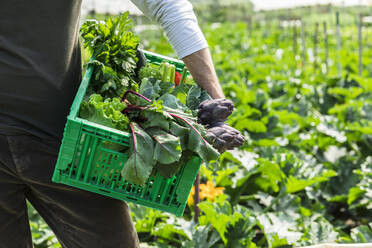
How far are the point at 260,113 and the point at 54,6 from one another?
13.2 ft

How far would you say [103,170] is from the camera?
76.5 inches

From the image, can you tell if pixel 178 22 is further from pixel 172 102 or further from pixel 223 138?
pixel 223 138

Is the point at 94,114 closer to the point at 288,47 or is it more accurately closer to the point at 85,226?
the point at 85,226

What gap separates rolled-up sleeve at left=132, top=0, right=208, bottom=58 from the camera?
220 centimetres

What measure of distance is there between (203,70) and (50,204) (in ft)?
3.13

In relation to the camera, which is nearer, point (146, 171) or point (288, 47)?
point (146, 171)

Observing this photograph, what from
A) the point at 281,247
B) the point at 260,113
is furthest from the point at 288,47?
the point at 281,247

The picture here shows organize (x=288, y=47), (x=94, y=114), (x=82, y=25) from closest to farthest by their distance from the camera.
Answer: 1. (x=94, y=114)
2. (x=82, y=25)
3. (x=288, y=47)

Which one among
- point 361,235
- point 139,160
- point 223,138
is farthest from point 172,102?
point 361,235

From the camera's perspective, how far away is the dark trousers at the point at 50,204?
2100mm

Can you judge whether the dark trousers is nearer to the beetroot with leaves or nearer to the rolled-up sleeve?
the beetroot with leaves

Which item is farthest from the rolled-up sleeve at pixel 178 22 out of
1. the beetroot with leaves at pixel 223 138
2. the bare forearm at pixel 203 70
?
the beetroot with leaves at pixel 223 138

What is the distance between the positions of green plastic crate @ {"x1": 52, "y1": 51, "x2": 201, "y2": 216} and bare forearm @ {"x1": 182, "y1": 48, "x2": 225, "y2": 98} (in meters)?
0.49

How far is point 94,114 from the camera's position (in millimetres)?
1999
